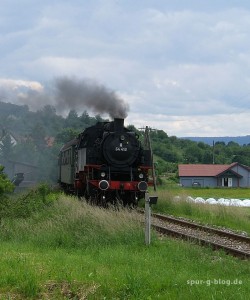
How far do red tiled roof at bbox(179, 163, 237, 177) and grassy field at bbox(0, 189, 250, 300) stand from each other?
7149cm

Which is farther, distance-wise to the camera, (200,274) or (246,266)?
(246,266)

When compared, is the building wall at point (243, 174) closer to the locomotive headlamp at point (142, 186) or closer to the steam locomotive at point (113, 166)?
the steam locomotive at point (113, 166)

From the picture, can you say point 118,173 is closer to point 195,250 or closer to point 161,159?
point 195,250

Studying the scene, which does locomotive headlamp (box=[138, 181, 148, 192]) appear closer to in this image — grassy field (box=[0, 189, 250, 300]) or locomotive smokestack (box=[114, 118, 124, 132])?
locomotive smokestack (box=[114, 118, 124, 132])

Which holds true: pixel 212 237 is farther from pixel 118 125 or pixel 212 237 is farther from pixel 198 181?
pixel 198 181

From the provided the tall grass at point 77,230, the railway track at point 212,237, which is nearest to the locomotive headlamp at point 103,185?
the railway track at point 212,237

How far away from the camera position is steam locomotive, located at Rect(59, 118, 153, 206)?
66.8 ft

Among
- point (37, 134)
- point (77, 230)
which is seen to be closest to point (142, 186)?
point (77, 230)

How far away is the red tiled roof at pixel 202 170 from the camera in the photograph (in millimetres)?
83562

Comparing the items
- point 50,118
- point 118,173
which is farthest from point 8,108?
point 118,173

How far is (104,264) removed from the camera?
27.5ft

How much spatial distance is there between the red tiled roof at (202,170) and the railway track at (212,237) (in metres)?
66.4

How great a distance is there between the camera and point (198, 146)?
4776 inches

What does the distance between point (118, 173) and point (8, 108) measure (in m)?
36.7
